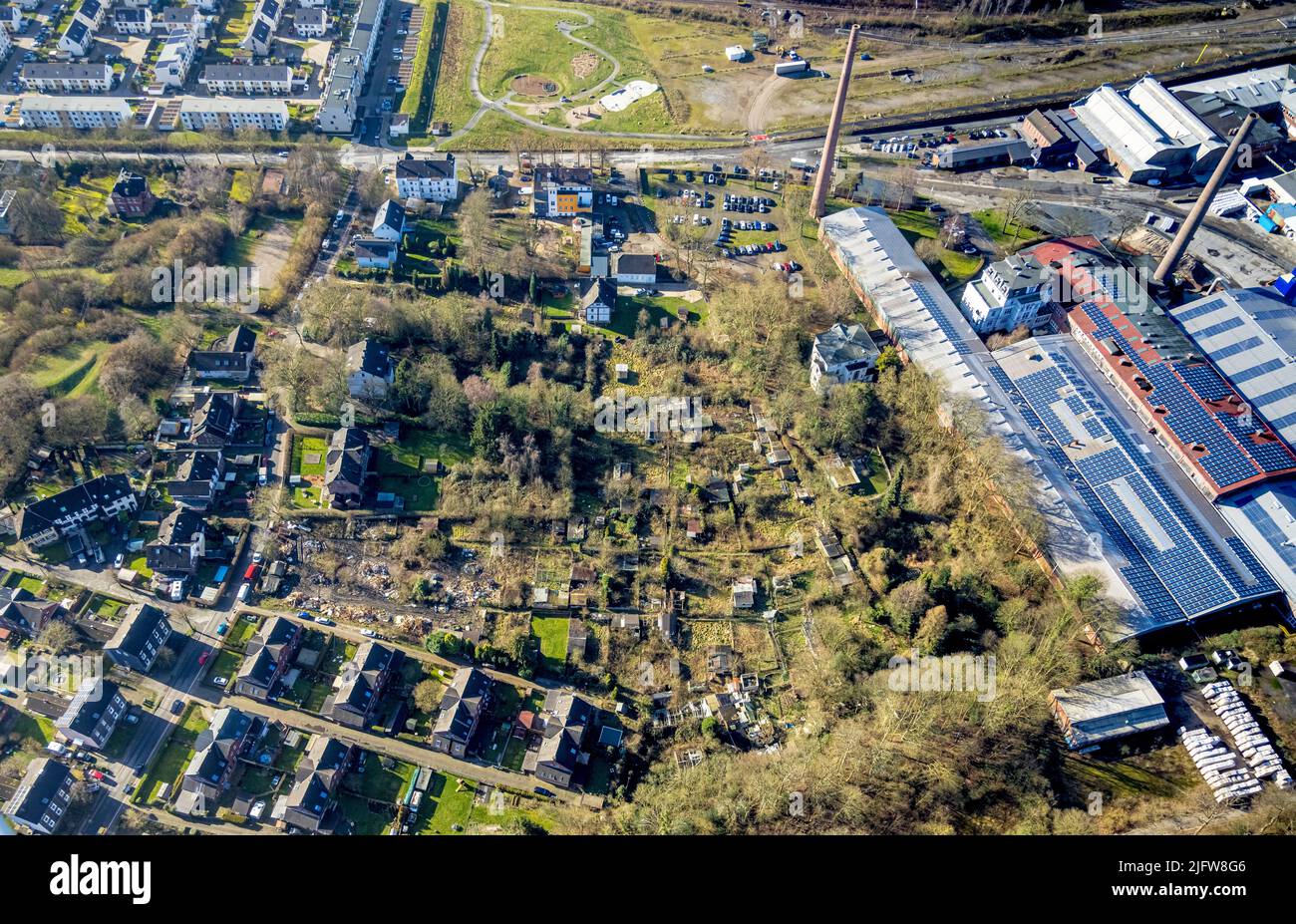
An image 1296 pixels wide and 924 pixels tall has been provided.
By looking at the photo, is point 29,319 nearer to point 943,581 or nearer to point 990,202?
point 943,581

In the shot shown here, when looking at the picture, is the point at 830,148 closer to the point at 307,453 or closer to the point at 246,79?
the point at 307,453

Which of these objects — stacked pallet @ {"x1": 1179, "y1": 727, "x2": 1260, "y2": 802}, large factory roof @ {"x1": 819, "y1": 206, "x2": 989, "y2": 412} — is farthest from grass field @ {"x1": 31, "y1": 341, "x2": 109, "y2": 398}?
stacked pallet @ {"x1": 1179, "y1": 727, "x2": 1260, "y2": 802}

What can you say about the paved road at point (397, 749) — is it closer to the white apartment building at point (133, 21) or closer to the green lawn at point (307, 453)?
the green lawn at point (307, 453)

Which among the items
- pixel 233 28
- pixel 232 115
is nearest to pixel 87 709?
pixel 232 115

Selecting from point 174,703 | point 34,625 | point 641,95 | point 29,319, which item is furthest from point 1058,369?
point 29,319

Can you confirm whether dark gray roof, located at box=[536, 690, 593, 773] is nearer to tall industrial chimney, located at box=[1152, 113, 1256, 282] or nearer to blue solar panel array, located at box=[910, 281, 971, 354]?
blue solar panel array, located at box=[910, 281, 971, 354]

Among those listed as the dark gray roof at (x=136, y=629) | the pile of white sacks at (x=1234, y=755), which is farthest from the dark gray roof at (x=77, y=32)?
the pile of white sacks at (x=1234, y=755)
